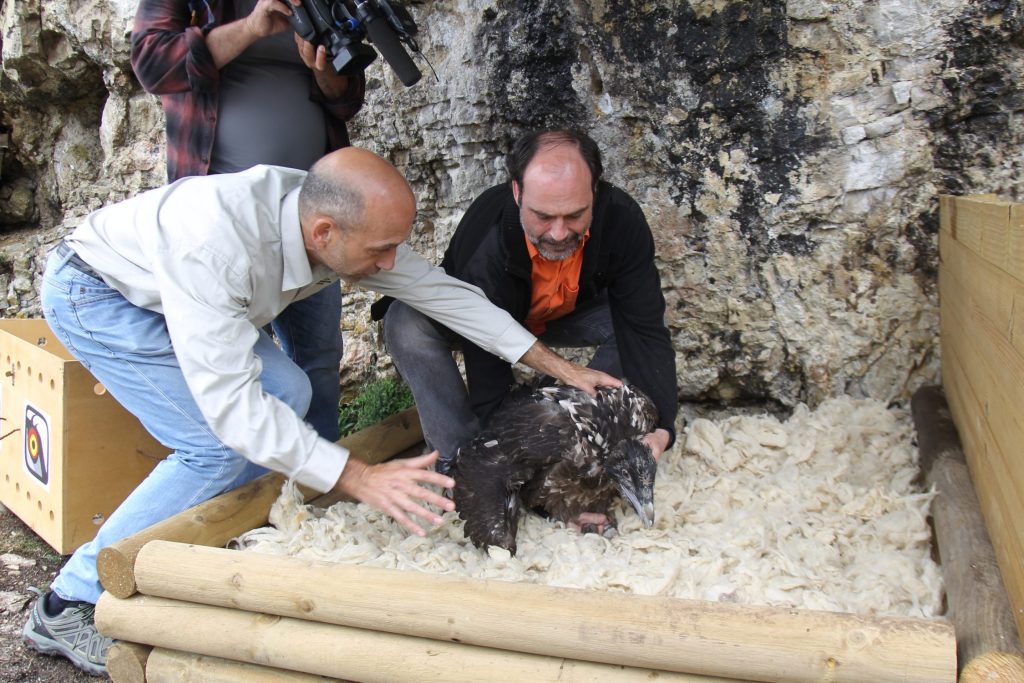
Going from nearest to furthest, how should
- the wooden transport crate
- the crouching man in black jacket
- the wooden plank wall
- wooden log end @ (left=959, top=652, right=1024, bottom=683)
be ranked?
wooden log end @ (left=959, top=652, right=1024, bottom=683) < the wooden plank wall < the crouching man in black jacket < the wooden transport crate

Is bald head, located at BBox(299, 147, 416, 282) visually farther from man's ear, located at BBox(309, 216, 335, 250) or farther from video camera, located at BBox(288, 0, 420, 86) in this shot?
video camera, located at BBox(288, 0, 420, 86)

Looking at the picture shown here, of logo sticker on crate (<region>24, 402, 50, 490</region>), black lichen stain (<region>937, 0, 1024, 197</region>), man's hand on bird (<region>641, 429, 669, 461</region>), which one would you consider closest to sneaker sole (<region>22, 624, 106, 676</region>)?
logo sticker on crate (<region>24, 402, 50, 490</region>)

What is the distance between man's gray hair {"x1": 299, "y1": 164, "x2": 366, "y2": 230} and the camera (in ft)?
7.73

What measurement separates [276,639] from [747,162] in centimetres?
238

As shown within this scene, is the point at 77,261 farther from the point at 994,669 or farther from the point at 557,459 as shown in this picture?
the point at 994,669

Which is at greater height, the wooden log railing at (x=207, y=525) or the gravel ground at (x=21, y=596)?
A: the wooden log railing at (x=207, y=525)

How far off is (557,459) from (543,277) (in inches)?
27.7

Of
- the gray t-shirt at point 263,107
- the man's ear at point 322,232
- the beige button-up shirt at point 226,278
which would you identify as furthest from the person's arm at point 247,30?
the man's ear at point 322,232

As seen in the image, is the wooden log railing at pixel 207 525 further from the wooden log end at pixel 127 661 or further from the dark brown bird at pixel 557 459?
the dark brown bird at pixel 557 459

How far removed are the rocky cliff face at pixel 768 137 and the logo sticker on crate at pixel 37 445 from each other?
1992mm

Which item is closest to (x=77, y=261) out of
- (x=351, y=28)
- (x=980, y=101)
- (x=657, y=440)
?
(x=351, y=28)

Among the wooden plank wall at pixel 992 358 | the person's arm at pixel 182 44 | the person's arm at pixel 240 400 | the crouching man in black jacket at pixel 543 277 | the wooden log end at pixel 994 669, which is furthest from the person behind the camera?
the crouching man in black jacket at pixel 543 277

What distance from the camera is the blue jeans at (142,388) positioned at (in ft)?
8.34

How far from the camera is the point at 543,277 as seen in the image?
3.06 m
